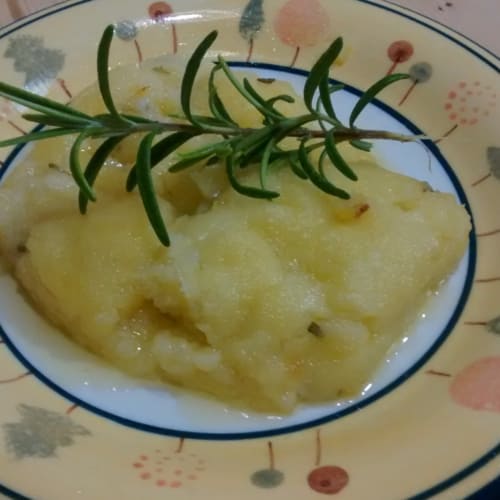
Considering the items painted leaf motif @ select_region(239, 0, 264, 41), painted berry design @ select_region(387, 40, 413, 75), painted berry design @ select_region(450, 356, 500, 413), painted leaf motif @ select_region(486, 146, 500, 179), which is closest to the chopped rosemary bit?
painted berry design @ select_region(450, 356, 500, 413)

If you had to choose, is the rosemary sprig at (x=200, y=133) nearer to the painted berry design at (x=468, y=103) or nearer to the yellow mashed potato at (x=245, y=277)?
the yellow mashed potato at (x=245, y=277)

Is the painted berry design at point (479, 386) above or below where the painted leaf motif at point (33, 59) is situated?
below

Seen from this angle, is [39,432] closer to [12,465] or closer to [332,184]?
[12,465]

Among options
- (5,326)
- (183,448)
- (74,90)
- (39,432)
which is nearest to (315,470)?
(183,448)

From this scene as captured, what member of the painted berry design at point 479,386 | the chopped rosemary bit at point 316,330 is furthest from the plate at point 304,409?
the chopped rosemary bit at point 316,330

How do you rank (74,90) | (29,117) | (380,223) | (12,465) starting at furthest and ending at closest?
(74,90)
(380,223)
(29,117)
(12,465)

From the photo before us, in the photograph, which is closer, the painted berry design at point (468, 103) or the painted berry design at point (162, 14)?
the painted berry design at point (468, 103)
